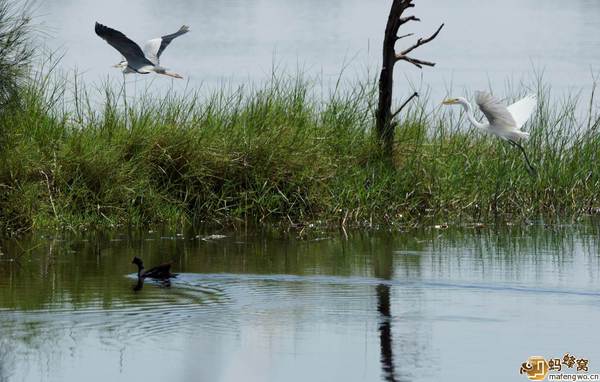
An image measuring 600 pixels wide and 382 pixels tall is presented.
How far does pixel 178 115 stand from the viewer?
47.4ft

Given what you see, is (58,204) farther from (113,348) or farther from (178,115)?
(113,348)

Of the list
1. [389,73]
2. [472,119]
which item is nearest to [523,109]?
[472,119]

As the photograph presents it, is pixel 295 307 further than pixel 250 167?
No

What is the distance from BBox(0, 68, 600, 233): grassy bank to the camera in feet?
42.7

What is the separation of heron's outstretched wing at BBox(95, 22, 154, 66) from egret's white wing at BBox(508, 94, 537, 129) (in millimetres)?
3864

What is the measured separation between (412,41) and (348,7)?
2203 centimetres

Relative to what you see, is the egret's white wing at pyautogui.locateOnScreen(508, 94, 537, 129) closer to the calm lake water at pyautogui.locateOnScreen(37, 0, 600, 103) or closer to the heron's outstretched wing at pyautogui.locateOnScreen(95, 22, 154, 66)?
the heron's outstretched wing at pyautogui.locateOnScreen(95, 22, 154, 66)

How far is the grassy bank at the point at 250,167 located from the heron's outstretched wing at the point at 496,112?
0.42 meters

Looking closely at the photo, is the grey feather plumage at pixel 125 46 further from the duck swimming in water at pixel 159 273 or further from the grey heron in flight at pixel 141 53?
the duck swimming in water at pixel 159 273

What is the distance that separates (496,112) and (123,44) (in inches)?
151

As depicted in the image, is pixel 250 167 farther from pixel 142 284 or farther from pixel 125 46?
pixel 142 284

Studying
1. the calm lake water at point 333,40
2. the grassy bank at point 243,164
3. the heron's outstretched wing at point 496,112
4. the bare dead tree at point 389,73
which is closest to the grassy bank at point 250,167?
the grassy bank at point 243,164

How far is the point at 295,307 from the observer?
957 centimetres

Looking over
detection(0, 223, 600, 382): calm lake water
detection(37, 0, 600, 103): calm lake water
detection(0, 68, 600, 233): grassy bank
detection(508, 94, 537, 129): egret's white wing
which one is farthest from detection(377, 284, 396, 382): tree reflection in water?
detection(37, 0, 600, 103): calm lake water
